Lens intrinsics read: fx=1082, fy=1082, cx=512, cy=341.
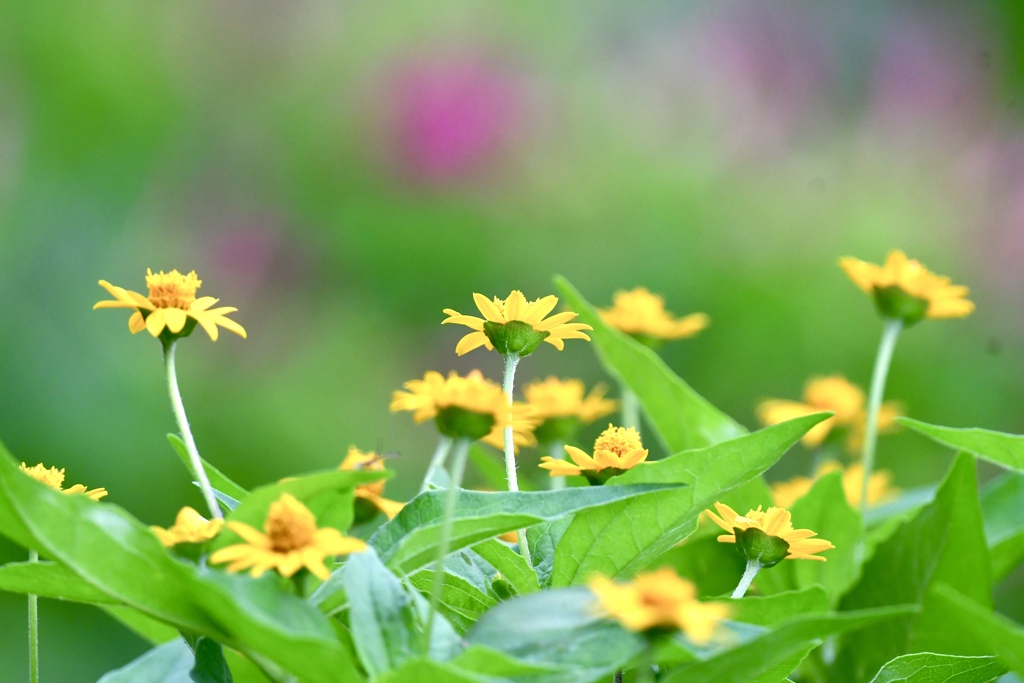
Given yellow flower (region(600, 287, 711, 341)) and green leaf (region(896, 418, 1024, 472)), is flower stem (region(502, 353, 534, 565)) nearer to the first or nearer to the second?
green leaf (region(896, 418, 1024, 472))

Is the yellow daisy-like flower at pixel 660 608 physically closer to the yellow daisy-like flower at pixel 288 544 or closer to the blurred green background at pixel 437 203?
the yellow daisy-like flower at pixel 288 544

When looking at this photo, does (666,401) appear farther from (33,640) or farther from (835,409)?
(33,640)

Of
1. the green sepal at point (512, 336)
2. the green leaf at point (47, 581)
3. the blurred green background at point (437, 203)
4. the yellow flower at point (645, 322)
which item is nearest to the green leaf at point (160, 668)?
the green leaf at point (47, 581)

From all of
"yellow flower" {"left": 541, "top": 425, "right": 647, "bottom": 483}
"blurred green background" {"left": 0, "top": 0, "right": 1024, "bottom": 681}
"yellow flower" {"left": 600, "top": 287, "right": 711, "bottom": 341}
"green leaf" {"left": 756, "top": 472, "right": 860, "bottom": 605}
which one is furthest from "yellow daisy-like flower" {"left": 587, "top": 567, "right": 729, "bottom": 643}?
"blurred green background" {"left": 0, "top": 0, "right": 1024, "bottom": 681}

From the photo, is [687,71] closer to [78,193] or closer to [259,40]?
[259,40]

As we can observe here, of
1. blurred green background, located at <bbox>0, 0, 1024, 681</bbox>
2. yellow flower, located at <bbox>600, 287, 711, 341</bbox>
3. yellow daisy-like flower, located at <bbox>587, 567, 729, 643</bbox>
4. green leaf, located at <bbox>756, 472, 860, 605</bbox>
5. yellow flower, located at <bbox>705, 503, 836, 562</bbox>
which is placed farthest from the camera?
blurred green background, located at <bbox>0, 0, 1024, 681</bbox>

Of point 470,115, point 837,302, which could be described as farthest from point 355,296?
point 837,302
